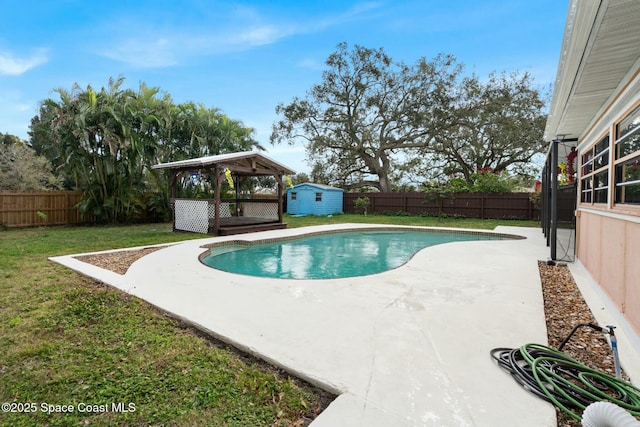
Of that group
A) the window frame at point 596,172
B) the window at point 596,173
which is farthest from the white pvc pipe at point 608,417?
the window at point 596,173

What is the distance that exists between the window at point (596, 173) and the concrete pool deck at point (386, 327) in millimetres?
1414

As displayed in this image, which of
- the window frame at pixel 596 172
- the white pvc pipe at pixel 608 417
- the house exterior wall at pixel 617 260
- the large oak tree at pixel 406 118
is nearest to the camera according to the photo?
the white pvc pipe at pixel 608 417

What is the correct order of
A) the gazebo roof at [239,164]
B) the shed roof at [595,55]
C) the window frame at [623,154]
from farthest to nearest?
the gazebo roof at [239,164], the window frame at [623,154], the shed roof at [595,55]

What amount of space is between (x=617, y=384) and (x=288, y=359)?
6.71ft

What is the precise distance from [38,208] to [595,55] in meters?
15.1

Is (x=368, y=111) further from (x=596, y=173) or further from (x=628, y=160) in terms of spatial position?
(x=628, y=160)

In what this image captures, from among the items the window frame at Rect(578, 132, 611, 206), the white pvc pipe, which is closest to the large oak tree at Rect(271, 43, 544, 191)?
the window frame at Rect(578, 132, 611, 206)

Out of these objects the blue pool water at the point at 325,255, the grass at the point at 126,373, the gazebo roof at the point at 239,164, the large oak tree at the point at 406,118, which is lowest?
the blue pool water at the point at 325,255

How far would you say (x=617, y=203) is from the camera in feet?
11.3

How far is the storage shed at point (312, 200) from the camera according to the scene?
19328 millimetres

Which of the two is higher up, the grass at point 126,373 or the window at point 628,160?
the window at point 628,160

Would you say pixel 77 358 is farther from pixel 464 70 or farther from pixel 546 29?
pixel 464 70

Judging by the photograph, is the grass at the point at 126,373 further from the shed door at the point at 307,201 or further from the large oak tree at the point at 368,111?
the large oak tree at the point at 368,111

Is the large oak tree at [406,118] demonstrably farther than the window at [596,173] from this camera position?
Yes
